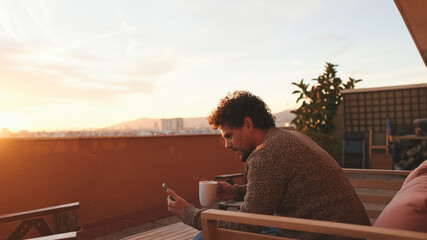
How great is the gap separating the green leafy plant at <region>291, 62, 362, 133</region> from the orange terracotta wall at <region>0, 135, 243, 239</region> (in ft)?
13.4

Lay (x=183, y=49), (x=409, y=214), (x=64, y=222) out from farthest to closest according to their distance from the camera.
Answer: (x=183, y=49)
(x=64, y=222)
(x=409, y=214)

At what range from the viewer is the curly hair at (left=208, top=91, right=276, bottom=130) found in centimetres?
150

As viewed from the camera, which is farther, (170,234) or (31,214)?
(170,234)

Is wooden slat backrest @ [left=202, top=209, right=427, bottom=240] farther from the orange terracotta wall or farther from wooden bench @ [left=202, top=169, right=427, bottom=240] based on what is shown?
the orange terracotta wall

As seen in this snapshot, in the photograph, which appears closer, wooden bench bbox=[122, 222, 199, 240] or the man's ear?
the man's ear

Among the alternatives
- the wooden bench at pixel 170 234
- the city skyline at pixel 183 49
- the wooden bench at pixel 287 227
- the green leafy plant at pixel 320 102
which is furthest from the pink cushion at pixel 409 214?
the green leafy plant at pixel 320 102

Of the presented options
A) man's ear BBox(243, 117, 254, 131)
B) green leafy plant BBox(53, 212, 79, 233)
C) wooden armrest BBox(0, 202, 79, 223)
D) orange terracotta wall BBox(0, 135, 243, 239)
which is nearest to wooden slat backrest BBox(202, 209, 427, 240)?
man's ear BBox(243, 117, 254, 131)

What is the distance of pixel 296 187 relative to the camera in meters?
1.20

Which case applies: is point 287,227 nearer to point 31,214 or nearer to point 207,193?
point 207,193

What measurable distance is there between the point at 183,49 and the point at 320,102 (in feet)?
14.5

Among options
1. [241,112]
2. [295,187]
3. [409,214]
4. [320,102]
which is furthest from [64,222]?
[320,102]

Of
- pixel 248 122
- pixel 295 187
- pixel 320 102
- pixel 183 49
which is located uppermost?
pixel 183 49

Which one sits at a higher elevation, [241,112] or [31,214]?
[241,112]

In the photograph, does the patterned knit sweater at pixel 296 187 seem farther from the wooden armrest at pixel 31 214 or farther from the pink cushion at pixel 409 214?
the wooden armrest at pixel 31 214
